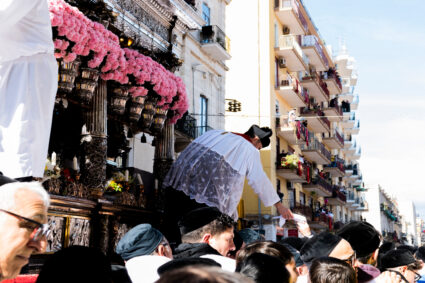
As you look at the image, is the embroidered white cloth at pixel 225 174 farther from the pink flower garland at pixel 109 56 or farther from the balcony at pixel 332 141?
A: the balcony at pixel 332 141

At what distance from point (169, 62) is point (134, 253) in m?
8.87

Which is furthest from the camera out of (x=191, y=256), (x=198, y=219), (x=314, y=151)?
(x=314, y=151)

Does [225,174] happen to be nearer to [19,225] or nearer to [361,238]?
[361,238]

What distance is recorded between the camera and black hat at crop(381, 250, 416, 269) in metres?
6.78

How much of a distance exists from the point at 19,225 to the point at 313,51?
38.8 meters

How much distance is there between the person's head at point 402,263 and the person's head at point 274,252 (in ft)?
9.37

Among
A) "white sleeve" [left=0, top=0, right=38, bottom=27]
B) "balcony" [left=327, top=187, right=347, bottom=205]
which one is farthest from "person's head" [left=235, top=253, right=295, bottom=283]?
"balcony" [left=327, top=187, right=347, bottom=205]

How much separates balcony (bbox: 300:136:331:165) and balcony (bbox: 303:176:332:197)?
4.56 ft

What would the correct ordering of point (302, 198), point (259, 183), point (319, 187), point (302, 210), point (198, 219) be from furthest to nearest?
point (319, 187) < point (302, 198) < point (302, 210) < point (259, 183) < point (198, 219)

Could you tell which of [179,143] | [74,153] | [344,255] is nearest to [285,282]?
[344,255]

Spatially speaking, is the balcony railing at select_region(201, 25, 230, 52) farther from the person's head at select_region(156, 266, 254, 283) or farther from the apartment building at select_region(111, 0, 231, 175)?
the person's head at select_region(156, 266, 254, 283)

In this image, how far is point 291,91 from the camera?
35281 mm

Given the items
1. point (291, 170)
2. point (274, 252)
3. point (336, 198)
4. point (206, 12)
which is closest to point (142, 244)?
point (274, 252)

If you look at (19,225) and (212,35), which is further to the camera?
(212,35)
